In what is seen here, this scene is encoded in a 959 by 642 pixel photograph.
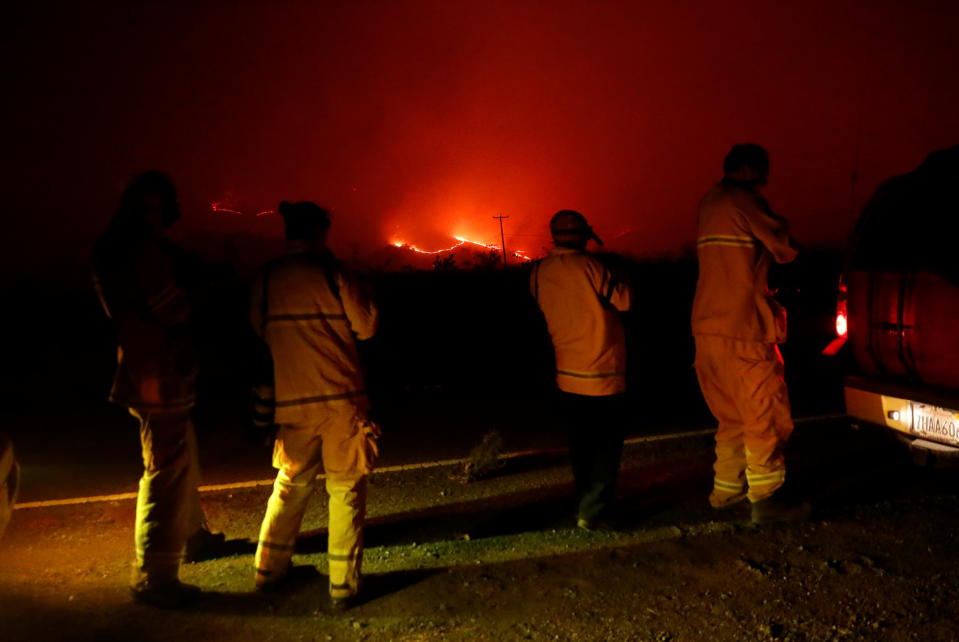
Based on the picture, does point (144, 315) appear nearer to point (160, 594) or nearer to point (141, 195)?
point (141, 195)

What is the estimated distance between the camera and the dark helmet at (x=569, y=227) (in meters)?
4.58

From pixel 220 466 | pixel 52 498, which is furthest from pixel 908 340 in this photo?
pixel 52 498

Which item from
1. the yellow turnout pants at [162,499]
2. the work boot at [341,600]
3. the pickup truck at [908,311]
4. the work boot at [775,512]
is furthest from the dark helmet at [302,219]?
the pickup truck at [908,311]

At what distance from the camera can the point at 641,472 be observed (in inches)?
233

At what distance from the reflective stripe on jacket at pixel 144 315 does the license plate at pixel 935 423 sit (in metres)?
4.30

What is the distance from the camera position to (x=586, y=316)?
4590 millimetres

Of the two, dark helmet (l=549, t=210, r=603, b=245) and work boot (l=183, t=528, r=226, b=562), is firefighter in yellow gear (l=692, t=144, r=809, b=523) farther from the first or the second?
work boot (l=183, t=528, r=226, b=562)

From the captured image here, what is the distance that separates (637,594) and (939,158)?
10.7ft

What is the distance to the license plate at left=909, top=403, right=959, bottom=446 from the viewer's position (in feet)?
14.7

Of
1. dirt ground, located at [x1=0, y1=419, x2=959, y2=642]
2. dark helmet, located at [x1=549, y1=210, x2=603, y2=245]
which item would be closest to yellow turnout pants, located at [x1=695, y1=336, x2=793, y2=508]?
dirt ground, located at [x1=0, y1=419, x2=959, y2=642]

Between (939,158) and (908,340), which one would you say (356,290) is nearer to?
(908,340)

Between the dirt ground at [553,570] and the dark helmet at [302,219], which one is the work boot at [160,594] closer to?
the dirt ground at [553,570]

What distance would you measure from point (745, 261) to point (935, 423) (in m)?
1.52

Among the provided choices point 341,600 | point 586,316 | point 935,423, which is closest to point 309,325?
point 341,600
